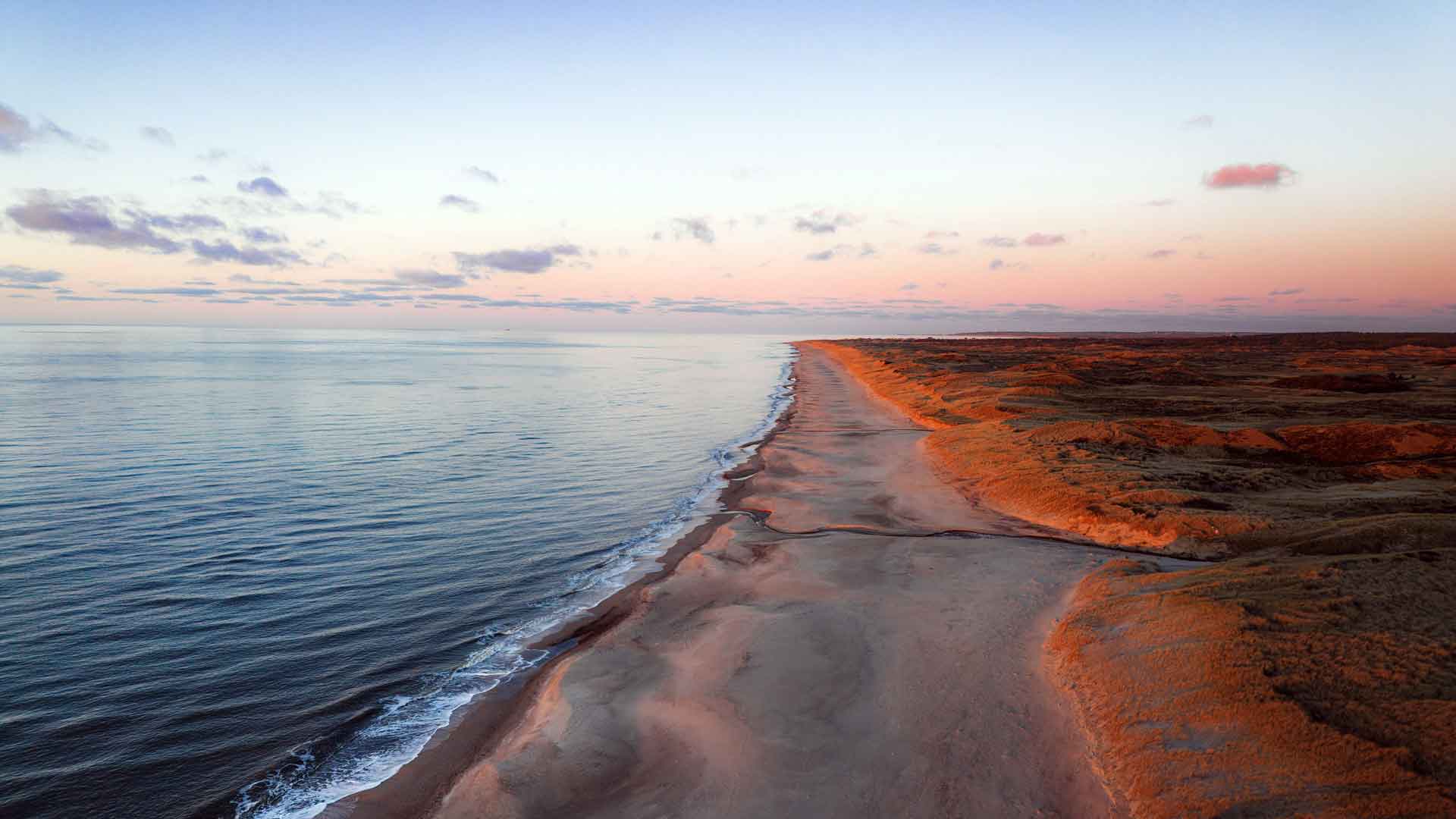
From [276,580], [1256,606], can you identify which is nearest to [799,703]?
[1256,606]

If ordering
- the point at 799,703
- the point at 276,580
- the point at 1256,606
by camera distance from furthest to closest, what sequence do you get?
the point at 276,580 < the point at 1256,606 < the point at 799,703

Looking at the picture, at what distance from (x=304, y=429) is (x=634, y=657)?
29891 mm

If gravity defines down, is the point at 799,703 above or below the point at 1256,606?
below

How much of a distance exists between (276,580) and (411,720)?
6788 millimetres

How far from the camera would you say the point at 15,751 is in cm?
812

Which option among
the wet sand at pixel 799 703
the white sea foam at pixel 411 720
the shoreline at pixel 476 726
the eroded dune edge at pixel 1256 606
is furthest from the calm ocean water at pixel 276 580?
the eroded dune edge at pixel 1256 606

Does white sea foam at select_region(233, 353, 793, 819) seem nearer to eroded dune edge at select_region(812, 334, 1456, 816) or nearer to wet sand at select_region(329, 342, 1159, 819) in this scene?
wet sand at select_region(329, 342, 1159, 819)

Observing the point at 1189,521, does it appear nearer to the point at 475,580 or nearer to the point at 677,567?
the point at 677,567

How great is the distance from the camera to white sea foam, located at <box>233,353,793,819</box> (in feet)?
24.6

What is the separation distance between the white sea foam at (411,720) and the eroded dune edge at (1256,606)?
25.3 feet

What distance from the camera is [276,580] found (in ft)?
44.9

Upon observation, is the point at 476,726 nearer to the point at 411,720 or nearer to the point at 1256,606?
the point at 411,720

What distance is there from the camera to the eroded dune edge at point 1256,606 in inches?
237

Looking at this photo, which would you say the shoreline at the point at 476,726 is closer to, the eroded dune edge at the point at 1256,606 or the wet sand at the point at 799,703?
the wet sand at the point at 799,703
